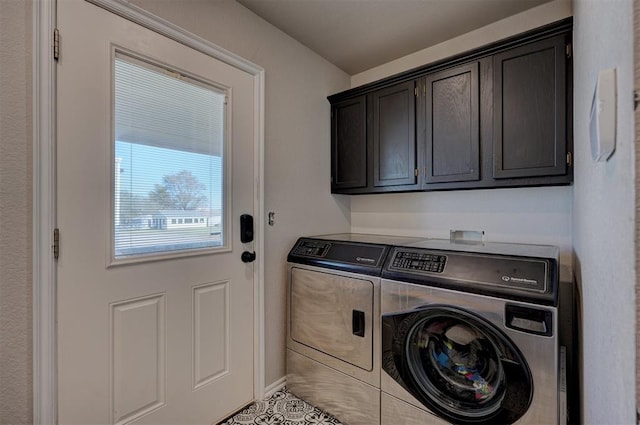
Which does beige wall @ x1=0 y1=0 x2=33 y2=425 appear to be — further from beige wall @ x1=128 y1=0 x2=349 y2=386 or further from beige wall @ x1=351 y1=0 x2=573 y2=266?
beige wall @ x1=351 y1=0 x2=573 y2=266

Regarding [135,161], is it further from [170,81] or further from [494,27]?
[494,27]

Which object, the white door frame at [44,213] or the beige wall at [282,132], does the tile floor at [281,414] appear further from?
the white door frame at [44,213]

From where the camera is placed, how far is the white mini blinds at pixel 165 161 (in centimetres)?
137

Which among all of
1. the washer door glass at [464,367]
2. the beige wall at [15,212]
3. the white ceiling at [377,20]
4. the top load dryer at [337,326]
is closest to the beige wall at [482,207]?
the white ceiling at [377,20]

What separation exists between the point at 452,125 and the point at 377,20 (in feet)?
2.80

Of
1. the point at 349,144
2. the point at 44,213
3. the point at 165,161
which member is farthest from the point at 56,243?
the point at 349,144

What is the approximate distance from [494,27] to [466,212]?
127 centimetres

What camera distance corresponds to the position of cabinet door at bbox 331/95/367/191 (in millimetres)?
2340

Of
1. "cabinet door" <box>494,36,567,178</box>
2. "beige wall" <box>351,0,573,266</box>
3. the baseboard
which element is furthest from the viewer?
the baseboard

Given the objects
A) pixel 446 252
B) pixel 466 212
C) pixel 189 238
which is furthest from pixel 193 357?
pixel 466 212

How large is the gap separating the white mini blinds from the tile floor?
41.8 inches

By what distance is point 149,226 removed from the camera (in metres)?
1.46

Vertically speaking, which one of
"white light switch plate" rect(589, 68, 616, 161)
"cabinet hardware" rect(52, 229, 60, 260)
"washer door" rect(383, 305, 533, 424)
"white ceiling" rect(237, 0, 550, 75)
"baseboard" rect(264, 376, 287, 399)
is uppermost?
"white ceiling" rect(237, 0, 550, 75)

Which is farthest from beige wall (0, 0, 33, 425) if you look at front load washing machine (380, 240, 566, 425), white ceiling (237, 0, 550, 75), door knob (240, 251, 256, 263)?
front load washing machine (380, 240, 566, 425)
